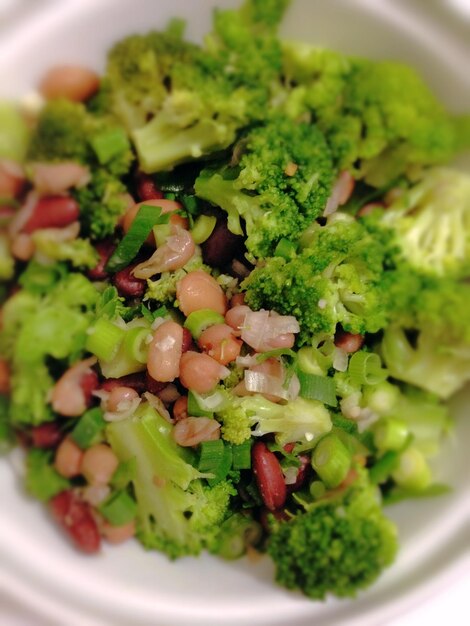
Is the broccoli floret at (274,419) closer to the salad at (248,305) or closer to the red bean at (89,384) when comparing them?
the salad at (248,305)

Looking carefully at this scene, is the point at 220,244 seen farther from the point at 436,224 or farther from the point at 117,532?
the point at 117,532

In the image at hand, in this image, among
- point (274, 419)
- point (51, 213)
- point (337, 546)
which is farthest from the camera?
point (274, 419)

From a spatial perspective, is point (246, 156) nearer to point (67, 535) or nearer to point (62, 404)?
point (62, 404)

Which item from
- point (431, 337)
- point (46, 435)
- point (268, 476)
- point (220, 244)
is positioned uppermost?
point (431, 337)

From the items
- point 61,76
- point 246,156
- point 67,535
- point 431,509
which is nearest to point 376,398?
point 431,509

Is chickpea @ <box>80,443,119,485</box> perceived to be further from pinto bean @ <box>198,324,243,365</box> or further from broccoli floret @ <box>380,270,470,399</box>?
broccoli floret @ <box>380,270,470,399</box>

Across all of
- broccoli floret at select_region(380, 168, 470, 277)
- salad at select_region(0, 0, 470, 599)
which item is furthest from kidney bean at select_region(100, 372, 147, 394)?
broccoli floret at select_region(380, 168, 470, 277)

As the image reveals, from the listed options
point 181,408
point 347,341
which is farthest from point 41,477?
point 347,341
